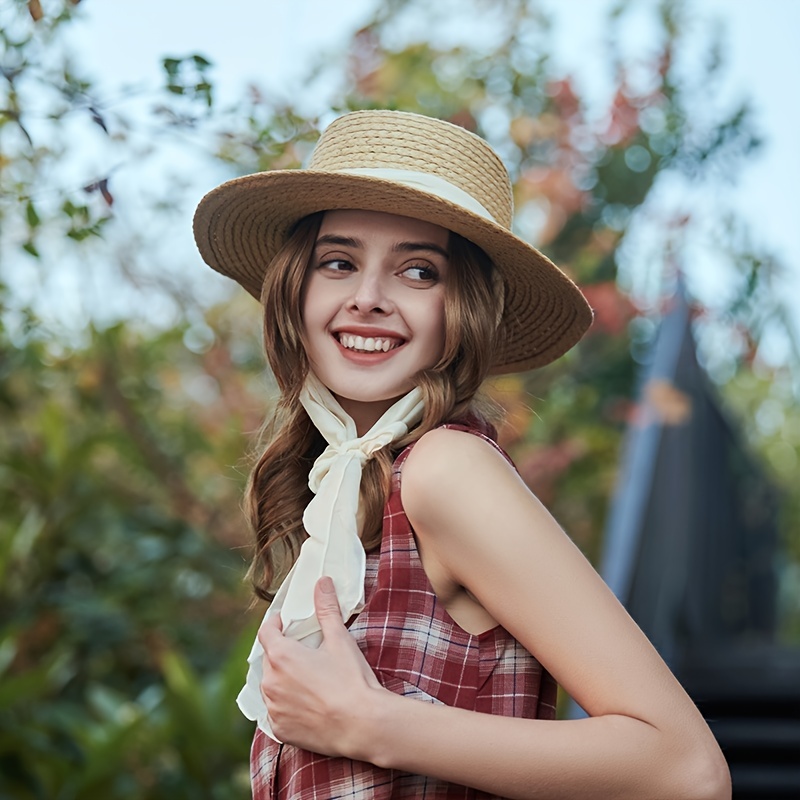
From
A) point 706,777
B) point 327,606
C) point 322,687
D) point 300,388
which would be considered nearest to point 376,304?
point 300,388

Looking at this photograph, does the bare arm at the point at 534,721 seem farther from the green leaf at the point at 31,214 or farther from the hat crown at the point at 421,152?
the green leaf at the point at 31,214

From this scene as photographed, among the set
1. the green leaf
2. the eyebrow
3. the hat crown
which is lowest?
the eyebrow

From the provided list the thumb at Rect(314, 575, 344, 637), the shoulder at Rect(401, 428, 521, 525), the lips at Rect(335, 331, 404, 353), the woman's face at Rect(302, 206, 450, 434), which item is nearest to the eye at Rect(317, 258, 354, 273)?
the woman's face at Rect(302, 206, 450, 434)

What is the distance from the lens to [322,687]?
1542 mm

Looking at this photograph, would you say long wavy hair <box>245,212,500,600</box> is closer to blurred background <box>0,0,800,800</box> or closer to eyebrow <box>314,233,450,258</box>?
eyebrow <box>314,233,450,258</box>

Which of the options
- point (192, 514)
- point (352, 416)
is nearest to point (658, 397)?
point (192, 514)

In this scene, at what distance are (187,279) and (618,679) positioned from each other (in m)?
5.15

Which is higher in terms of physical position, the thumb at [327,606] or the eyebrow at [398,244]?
the eyebrow at [398,244]

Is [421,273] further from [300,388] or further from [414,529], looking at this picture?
[414,529]

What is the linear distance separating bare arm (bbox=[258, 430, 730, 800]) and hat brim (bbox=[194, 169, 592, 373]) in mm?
407

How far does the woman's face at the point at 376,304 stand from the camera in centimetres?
182

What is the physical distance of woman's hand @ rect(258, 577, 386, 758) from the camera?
1521 mm

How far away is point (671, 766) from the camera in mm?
1495

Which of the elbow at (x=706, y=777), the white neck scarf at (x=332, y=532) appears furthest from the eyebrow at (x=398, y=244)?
the elbow at (x=706, y=777)
